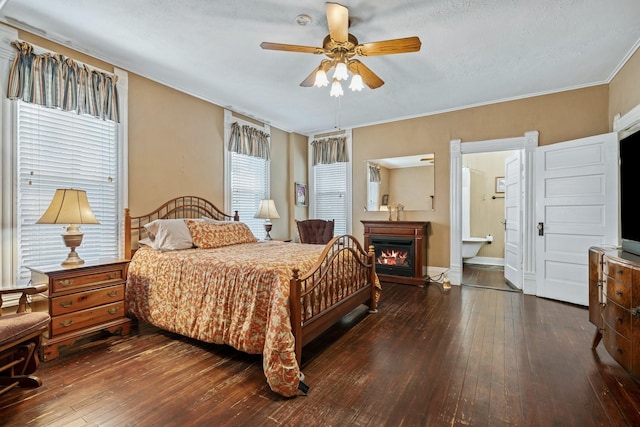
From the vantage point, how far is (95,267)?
2.56 metres

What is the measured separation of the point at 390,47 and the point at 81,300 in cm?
322

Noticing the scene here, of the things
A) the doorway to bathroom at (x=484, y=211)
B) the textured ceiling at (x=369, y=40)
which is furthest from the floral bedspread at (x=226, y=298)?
the doorway to bathroom at (x=484, y=211)

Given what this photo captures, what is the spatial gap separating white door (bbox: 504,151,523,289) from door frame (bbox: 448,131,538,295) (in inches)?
6.1

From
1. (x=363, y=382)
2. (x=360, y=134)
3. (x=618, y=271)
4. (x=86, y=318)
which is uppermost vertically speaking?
(x=360, y=134)

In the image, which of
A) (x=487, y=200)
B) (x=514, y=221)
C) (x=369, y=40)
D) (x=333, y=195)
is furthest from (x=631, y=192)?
(x=333, y=195)

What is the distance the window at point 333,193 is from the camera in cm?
568

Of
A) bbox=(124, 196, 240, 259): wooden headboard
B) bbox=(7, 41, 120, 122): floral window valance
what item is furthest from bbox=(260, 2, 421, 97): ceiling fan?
bbox=(124, 196, 240, 259): wooden headboard

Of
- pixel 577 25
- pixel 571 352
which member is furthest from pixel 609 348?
pixel 577 25

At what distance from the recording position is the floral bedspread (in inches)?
76.8

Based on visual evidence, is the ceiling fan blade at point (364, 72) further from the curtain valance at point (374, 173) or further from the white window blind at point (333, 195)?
the white window blind at point (333, 195)

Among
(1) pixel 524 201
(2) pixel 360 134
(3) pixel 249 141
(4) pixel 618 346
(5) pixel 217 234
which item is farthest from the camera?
(2) pixel 360 134

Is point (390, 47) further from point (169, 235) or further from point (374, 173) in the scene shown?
point (374, 173)

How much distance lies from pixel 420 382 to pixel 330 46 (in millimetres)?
2576

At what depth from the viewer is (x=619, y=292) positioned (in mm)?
2031
